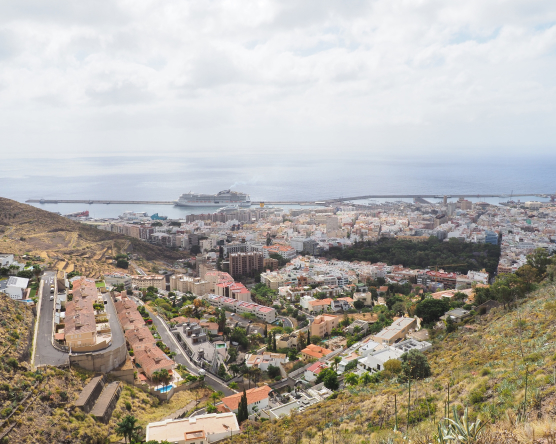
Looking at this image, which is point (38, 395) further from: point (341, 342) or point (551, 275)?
point (551, 275)

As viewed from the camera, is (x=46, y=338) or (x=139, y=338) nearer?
(x=46, y=338)

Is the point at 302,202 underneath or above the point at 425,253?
above

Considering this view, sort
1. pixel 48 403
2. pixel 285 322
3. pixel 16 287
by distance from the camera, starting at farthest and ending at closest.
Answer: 1. pixel 285 322
2. pixel 16 287
3. pixel 48 403

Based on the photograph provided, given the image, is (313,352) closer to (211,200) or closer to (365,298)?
(365,298)

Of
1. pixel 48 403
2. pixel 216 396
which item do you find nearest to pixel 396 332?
pixel 216 396

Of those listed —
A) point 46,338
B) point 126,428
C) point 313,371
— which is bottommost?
point 313,371

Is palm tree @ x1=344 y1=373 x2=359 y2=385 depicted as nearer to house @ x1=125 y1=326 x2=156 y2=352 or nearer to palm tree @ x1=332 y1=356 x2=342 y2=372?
palm tree @ x1=332 y1=356 x2=342 y2=372
